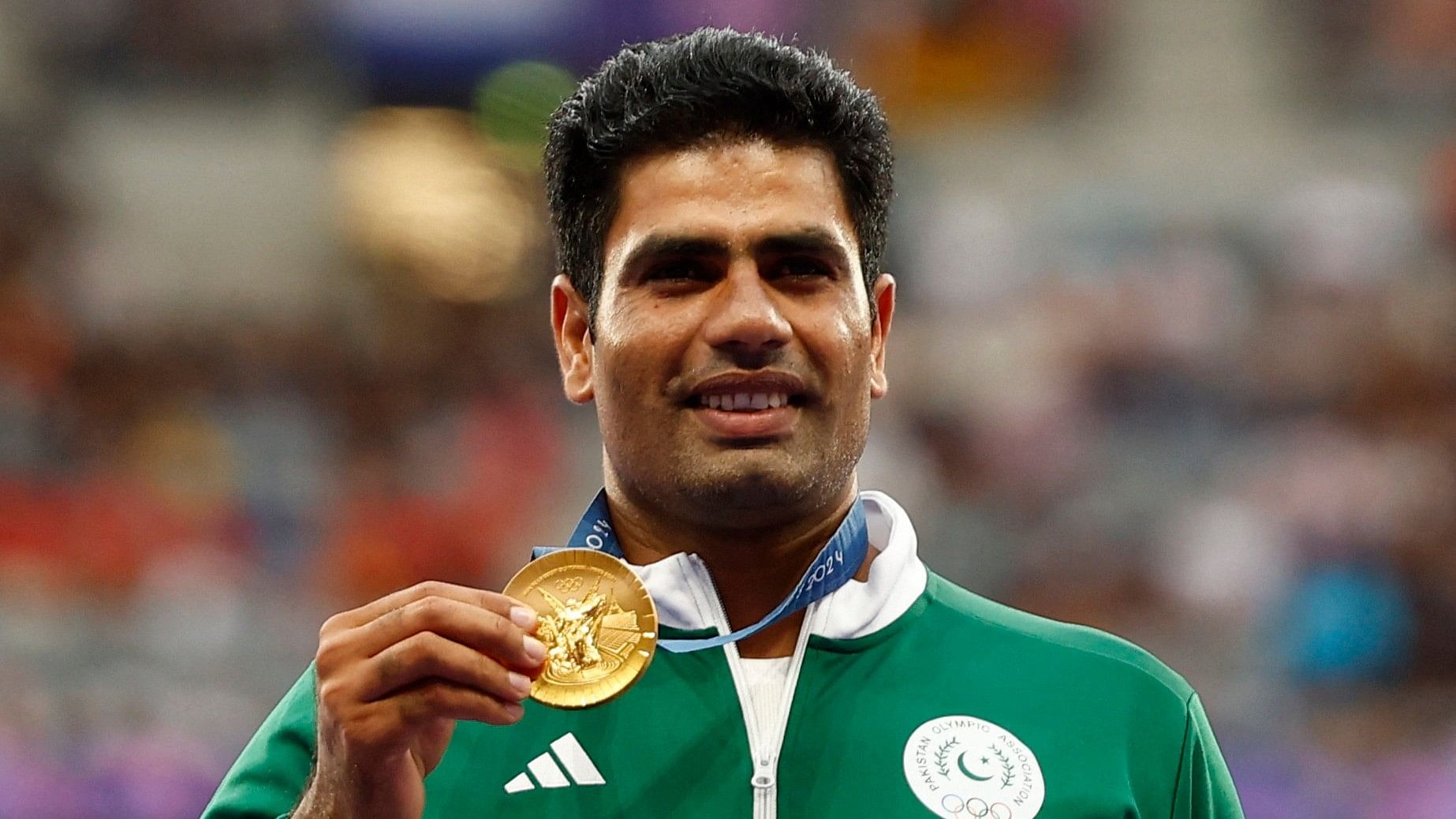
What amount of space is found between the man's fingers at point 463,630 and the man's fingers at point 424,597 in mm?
10

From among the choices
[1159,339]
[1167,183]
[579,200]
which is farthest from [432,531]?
[579,200]

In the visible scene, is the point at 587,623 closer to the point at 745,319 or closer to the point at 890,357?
the point at 745,319

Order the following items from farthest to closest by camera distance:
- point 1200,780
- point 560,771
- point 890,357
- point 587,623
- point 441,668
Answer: point 890,357 → point 1200,780 → point 560,771 → point 587,623 → point 441,668

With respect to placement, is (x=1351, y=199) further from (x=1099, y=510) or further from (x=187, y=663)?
(x=187, y=663)

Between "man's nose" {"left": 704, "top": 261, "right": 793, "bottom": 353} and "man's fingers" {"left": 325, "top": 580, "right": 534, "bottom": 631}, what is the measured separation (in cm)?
49

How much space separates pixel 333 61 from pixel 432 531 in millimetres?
3367

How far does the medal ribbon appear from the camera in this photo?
250 cm

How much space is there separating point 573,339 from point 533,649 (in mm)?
813

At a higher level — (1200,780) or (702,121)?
(702,121)

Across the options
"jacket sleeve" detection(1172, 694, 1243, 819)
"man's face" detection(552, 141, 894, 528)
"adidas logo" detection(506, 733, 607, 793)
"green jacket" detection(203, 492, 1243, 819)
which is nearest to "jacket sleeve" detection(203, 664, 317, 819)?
"green jacket" detection(203, 492, 1243, 819)

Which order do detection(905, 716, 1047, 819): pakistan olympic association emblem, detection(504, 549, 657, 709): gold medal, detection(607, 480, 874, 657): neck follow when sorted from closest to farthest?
1. detection(504, 549, 657, 709): gold medal
2. detection(905, 716, 1047, 819): pakistan olympic association emblem
3. detection(607, 480, 874, 657): neck

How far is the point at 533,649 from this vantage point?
6.77ft

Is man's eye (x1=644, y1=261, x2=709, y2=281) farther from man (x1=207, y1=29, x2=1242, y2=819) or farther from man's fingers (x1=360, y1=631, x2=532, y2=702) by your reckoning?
man's fingers (x1=360, y1=631, x2=532, y2=702)

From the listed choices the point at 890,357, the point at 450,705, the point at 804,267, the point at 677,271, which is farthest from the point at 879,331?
the point at 890,357
